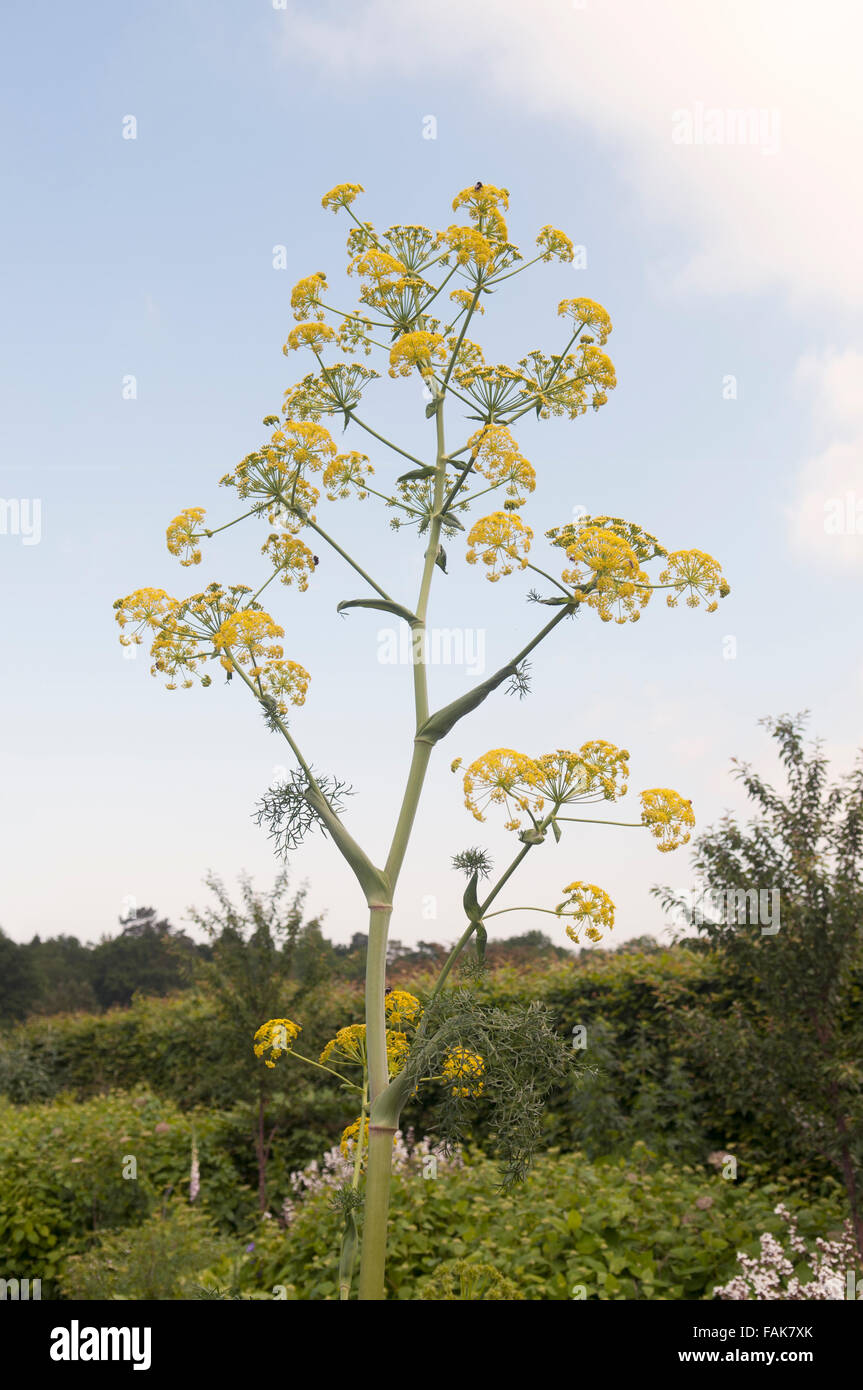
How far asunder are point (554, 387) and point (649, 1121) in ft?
24.5

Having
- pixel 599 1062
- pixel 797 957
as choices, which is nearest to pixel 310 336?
pixel 797 957

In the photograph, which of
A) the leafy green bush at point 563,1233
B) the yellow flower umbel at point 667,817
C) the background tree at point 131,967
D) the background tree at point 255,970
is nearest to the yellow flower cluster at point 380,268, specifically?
the yellow flower umbel at point 667,817

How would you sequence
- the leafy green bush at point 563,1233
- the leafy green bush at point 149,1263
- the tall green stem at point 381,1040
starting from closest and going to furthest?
the tall green stem at point 381,1040 → the leafy green bush at point 563,1233 → the leafy green bush at point 149,1263

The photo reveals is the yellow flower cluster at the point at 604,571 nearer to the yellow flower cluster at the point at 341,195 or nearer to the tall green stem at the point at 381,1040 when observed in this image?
the tall green stem at the point at 381,1040

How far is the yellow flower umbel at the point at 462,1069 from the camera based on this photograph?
2439 millimetres

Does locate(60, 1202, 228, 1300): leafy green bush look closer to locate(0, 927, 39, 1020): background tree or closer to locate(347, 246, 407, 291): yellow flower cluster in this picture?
locate(347, 246, 407, 291): yellow flower cluster

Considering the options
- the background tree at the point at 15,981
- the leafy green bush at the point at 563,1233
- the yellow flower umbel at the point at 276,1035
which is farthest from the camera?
the background tree at the point at 15,981

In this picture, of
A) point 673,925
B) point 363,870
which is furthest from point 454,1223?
point 363,870

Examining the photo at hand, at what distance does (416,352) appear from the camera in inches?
111

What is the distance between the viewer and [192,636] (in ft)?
9.70

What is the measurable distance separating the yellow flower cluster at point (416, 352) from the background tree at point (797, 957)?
4767 millimetres

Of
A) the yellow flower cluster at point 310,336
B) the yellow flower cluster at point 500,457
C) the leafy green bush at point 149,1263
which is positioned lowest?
the leafy green bush at point 149,1263

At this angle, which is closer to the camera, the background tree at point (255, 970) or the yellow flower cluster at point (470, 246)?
the yellow flower cluster at point (470, 246)

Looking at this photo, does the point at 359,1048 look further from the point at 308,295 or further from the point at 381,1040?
the point at 308,295
